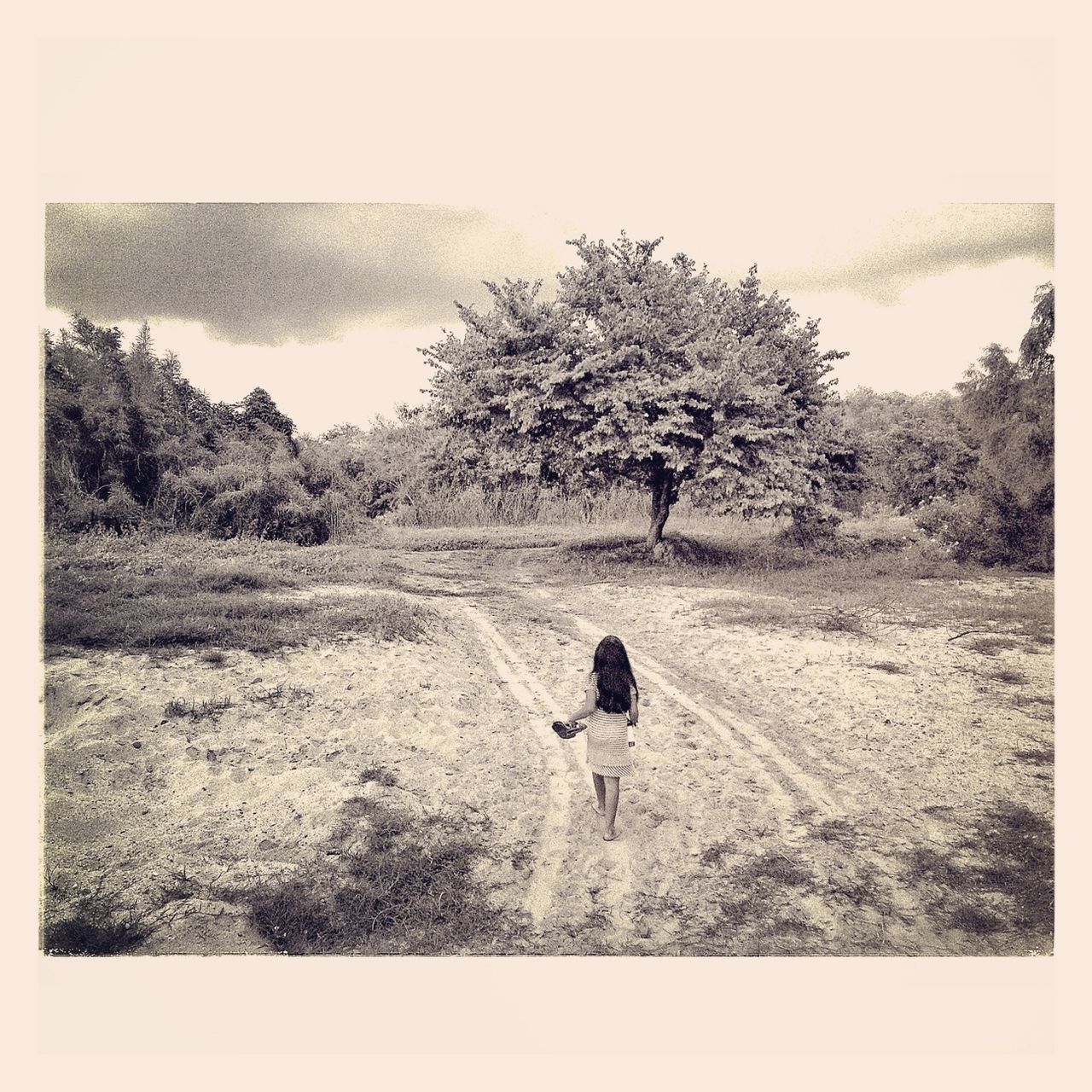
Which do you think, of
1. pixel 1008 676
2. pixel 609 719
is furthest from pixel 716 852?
pixel 1008 676

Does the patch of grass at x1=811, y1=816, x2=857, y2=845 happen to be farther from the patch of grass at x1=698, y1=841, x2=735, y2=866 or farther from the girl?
the girl

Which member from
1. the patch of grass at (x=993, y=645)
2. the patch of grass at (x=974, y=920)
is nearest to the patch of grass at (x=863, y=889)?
the patch of grass at (x=974, y=920)

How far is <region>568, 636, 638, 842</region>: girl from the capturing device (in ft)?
10.4

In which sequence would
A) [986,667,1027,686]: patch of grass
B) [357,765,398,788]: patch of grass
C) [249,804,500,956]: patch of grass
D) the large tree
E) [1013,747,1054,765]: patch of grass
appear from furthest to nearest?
1. the large tree
2. [986,667,1027,686]: patch of grass
3. [1013,747,1054,765]: patch of grass
4. [357,765,398,788]: patch of grass
5. [249,804,500,956]: patch of grass

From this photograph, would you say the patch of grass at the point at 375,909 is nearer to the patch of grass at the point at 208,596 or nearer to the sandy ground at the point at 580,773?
the sandy ground at the point at 580,773

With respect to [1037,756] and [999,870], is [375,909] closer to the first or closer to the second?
[999,870]

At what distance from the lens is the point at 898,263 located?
12.7 ft

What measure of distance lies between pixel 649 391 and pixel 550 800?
2.48 m

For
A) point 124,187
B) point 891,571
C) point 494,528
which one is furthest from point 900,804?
point 124,187

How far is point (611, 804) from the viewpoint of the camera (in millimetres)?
3154

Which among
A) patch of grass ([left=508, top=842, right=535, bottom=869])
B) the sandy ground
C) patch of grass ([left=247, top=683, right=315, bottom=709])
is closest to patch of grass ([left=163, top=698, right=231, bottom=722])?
the sandy ground

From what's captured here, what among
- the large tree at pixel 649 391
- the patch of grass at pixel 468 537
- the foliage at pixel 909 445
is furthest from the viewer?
the patch of grass at pixel 468 537

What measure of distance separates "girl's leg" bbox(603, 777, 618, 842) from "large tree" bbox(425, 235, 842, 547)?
5.77 feet

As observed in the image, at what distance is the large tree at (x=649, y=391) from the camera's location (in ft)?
13.6
